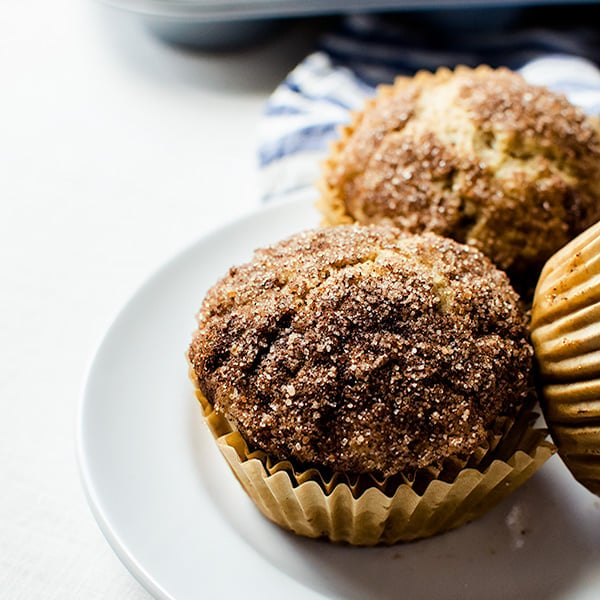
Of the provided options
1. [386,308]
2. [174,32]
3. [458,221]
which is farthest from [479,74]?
[174,32]

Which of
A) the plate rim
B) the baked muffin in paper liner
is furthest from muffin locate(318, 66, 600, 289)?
the plate rim

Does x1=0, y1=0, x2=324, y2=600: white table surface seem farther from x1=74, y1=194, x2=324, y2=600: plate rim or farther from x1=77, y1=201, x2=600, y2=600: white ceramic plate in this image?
x1=77, y1=201, x2=600, y2=600: white ceramic plate

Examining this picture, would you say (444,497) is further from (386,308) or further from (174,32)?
(174,32)

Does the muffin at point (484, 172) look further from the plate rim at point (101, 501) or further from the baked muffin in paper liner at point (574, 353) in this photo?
the plate rim at point (101, 501)

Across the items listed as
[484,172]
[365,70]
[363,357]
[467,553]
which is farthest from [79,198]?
[467,553]

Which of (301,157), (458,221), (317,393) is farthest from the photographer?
(301,157)

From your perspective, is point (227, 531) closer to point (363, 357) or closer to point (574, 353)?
point (363, 357)
